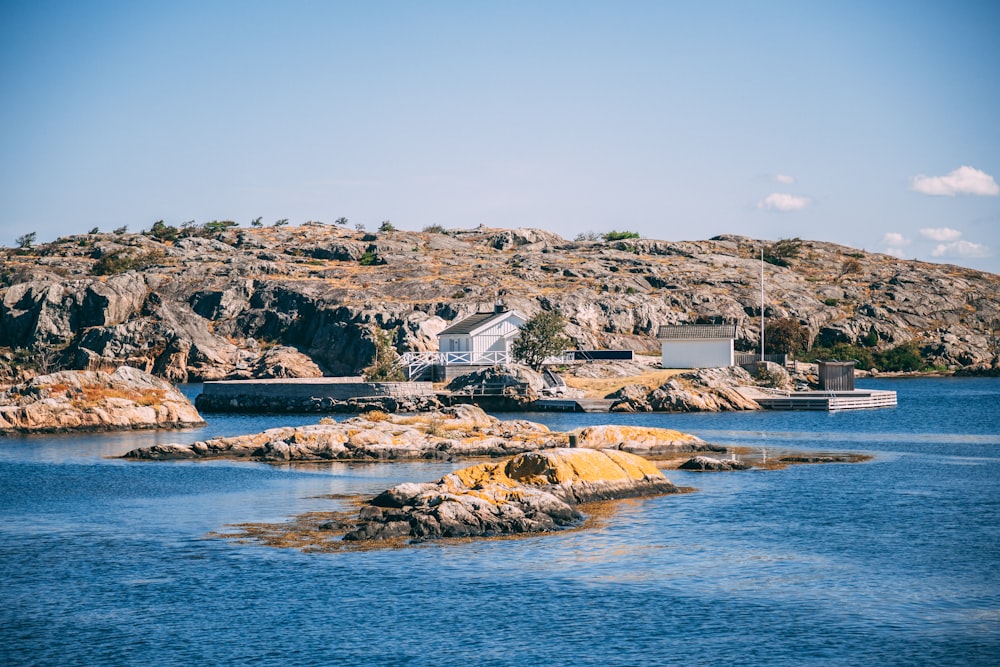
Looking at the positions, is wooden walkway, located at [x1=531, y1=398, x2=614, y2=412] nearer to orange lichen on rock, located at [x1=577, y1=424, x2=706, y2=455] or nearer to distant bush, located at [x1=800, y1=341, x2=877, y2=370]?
orange lichen on rock, located at [x1=577, y1=424, x2=706, y2=455]

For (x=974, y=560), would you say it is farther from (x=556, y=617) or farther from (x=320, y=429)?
(x=320, y=429)

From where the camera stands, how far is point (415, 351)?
115 m

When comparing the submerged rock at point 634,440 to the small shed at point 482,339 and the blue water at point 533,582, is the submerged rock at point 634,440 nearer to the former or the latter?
the blue water at point 533,582

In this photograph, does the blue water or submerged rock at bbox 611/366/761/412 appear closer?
the blue water

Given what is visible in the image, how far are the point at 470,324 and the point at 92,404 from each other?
40956 mm

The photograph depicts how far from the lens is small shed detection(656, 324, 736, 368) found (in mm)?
97125

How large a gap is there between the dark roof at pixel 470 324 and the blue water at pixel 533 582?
180 feet

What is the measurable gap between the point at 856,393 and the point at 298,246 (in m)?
113

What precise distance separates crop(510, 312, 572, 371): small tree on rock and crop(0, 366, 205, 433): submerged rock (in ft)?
103

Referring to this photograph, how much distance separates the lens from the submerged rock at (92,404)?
69688mm

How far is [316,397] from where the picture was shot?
87125mm

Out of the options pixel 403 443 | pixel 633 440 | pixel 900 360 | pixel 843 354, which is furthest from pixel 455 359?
pixel 900 360

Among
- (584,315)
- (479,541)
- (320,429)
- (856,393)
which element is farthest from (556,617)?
(584,315)

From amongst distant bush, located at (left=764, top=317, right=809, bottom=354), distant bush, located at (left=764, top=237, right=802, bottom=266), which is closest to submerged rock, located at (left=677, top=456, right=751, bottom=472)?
distant bush, located at (left=764, top=317, right=809, bottom=354)
